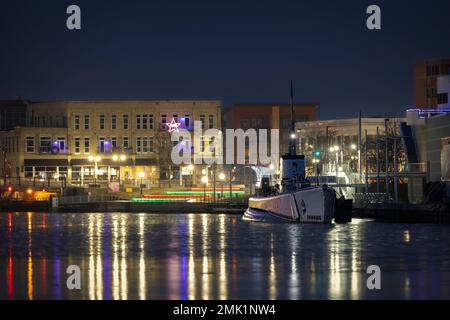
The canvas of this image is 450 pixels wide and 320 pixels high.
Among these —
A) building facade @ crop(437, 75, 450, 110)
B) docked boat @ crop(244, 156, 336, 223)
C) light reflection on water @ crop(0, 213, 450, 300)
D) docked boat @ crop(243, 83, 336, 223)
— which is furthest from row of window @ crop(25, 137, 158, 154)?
light reflection on water @ crop(0, 213, 450, 300)

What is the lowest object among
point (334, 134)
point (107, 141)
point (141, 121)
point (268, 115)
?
point (107, 141)

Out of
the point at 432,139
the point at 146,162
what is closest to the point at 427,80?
the point at 146,162

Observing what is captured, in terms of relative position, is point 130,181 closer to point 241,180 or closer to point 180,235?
point 241,180

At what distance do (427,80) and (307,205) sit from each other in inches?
5069

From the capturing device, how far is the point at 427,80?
630 ft

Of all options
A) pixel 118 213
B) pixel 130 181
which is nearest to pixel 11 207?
pixel 118 213

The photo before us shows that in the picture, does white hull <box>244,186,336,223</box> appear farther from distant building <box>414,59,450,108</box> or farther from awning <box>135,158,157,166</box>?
distant building <box>414,59,450,108</box>

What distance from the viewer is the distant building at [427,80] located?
623ft

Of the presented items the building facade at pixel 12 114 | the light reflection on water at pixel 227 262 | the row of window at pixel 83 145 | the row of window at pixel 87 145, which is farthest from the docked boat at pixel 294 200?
the building facade at pixel 12 114

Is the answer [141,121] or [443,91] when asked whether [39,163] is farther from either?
[443,91]

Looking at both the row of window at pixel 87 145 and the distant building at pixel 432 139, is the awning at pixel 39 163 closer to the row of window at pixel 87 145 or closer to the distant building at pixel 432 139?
the row of window at pixel 87 145

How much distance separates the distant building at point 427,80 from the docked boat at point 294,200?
394ft

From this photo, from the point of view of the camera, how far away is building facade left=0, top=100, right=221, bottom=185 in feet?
459

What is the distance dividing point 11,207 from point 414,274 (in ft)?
259
